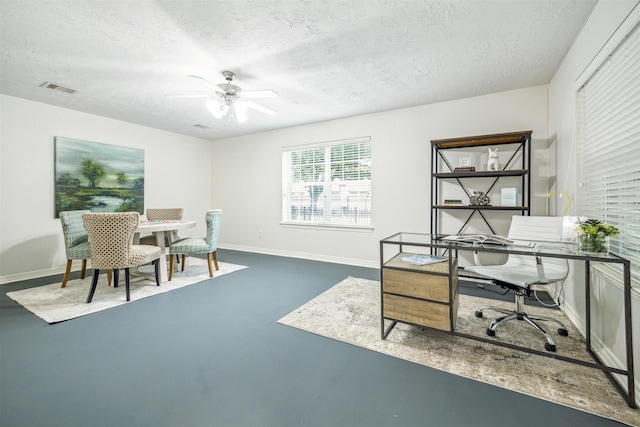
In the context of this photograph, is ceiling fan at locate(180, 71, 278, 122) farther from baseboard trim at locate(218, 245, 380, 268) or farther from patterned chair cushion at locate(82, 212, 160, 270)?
baseboard trim at locate(218, 245, 380, 268)

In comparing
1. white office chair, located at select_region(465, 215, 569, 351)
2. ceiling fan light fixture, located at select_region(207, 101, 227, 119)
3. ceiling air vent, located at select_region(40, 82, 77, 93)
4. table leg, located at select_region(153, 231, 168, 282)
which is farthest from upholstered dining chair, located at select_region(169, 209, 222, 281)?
white office chair, located at select_region(465, 215, 569, 351)

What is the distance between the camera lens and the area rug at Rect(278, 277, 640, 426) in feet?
4.99

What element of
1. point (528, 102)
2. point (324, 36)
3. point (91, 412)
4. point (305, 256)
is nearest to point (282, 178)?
point (305, 256)

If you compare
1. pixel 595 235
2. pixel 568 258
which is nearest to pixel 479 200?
pixel 595 235

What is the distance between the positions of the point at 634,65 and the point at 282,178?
→ 4.59m

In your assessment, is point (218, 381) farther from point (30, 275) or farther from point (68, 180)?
point (68, 180)

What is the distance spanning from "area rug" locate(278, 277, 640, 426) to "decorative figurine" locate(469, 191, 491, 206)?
3.98ft

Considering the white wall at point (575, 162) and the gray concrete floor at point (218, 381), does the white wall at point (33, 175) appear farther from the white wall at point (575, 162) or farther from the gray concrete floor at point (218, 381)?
the white wall at point (575, 162)

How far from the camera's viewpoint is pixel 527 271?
2193mm

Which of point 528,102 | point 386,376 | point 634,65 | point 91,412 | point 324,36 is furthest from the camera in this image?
point 528,102

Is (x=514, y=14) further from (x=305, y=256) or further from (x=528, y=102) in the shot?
(x=305, y=256)

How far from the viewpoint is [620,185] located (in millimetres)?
1744

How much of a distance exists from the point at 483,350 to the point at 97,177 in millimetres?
5680

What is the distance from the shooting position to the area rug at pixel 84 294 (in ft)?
8.79
